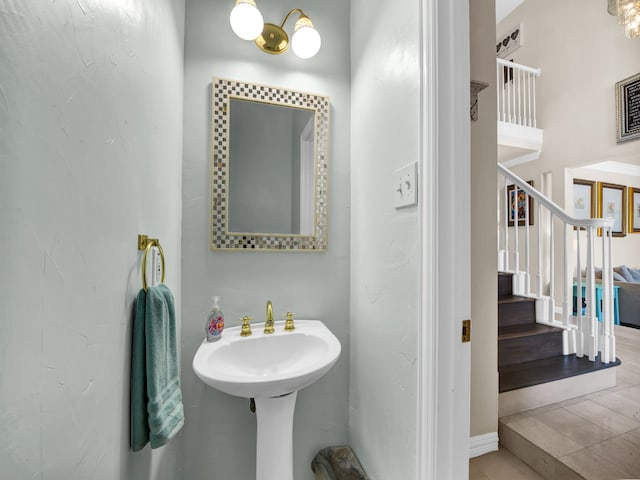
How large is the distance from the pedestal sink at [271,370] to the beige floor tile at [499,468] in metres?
0.90

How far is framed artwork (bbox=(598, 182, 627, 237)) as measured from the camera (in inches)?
162

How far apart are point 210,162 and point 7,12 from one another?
2.99 ft

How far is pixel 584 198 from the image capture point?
159 inches

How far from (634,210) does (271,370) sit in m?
6.30

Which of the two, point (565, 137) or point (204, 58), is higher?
point (565, 137)

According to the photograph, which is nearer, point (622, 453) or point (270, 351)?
point (270, 351)

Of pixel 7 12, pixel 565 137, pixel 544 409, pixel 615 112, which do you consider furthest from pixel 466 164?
pixel 565 137

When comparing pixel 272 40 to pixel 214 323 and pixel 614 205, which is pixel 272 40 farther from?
pixel 614 205

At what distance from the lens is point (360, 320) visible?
1217 mm

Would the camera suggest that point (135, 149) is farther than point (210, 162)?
No

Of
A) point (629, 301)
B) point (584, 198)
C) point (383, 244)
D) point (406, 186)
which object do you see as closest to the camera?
point (406, 186)

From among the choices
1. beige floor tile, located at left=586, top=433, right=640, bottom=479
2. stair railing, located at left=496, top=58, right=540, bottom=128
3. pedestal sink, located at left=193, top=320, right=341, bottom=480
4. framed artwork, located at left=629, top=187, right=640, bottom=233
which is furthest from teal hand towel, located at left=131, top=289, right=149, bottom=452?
framed artwork, located at left=629, top=187, right=640, bottom=233

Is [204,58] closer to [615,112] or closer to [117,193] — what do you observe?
[117,193]

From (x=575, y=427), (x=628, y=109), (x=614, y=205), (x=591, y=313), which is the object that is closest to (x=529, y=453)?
(x=575, y=427)
